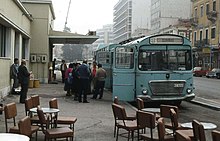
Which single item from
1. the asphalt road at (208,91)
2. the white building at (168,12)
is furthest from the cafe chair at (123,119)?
the white building at (168,12)

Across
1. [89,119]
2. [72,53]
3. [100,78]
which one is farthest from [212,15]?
[72,53]

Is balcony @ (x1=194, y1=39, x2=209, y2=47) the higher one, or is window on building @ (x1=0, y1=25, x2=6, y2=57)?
balcony @ (x1=194, y1=39, x2=209, y2=47)

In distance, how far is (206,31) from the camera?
202 ft

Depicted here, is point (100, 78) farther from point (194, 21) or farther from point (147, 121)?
point (194, 21)

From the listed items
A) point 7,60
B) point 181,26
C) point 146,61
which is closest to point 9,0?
point 7,60

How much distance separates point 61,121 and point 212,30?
5242 cm

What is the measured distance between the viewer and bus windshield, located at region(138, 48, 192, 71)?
641 inches

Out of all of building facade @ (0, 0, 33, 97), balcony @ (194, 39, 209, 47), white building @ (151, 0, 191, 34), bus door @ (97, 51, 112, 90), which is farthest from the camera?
white building @ (151, 0, 191, 34)

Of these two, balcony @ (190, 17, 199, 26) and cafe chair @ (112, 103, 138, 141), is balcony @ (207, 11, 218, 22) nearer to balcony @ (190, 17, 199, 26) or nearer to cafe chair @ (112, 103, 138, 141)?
balcony @ (190, 17, 199, 26)

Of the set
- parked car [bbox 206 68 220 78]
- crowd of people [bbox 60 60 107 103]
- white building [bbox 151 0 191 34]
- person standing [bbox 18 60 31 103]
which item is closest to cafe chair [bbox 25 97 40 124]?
person standing [bbox 18 60 31 103]

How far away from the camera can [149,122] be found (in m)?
7.78

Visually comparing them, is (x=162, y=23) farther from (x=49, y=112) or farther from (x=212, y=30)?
(x=49, y=112)

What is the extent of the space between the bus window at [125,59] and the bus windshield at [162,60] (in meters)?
0.43

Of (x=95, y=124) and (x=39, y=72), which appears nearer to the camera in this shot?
(x=95, y=124)
